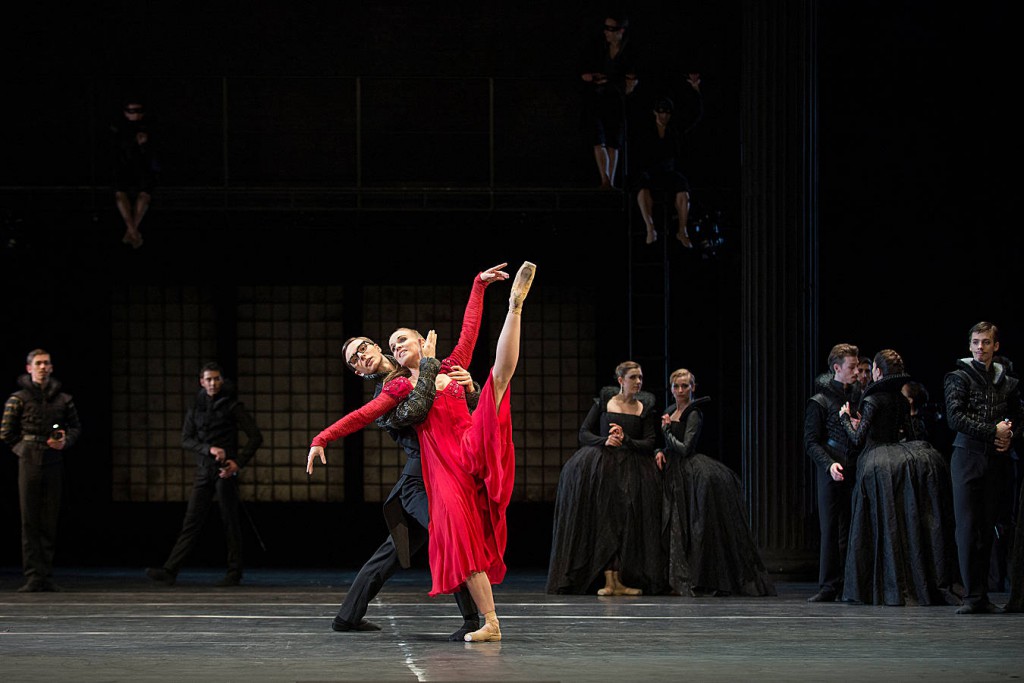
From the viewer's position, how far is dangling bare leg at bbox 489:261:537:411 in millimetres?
7730

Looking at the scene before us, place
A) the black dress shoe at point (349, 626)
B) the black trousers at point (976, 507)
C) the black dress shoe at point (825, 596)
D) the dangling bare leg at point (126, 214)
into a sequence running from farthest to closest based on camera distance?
the dangling bare leg at point (126, 214) → the black dress shoe at point (825, 596) → the black trousers at point (976, 507) → the black dress shoe at point (349, 626)

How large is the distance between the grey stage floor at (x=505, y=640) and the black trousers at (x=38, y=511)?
28 centimetres

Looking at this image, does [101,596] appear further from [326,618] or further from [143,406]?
[143,406]

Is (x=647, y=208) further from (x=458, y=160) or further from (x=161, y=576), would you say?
(x=161, y=576)

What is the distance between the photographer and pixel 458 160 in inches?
592

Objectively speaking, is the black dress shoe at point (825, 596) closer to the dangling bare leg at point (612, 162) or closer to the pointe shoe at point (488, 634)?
the pointe shoe at point (488, 634)

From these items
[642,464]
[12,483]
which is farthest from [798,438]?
[12,483]

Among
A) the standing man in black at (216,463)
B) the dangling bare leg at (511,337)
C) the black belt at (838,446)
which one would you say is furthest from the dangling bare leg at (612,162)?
the dangling bare leg at (511,337)

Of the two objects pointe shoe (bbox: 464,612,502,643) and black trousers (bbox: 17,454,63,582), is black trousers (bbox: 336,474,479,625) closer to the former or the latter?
pointe shoe (bbox: 464,612,502,643)

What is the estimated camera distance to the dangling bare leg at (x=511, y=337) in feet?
25.4

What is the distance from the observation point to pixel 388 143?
1510cm

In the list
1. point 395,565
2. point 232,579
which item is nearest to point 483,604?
point 395,565

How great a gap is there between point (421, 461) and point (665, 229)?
603cm

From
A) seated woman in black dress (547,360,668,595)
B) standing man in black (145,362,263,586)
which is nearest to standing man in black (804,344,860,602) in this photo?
seated woman in black dress (547,360,668,595)
